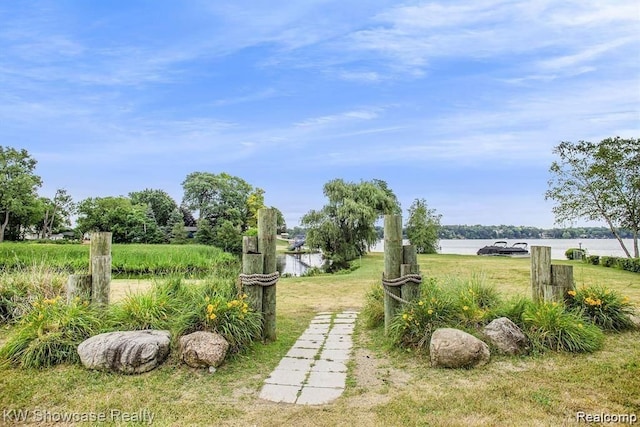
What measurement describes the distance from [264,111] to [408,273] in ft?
24.0

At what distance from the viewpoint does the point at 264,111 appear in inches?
409

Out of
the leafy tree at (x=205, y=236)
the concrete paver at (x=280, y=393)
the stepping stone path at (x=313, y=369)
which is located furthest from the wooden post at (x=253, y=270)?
the leafy tree at (x=205, y=236)

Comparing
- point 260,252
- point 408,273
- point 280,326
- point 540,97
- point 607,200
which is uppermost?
point 540,97

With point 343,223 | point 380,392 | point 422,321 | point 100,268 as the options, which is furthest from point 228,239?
point 380,392

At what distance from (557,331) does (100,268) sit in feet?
17.4

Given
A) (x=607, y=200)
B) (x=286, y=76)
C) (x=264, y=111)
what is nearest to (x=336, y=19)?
(x=286, y=76)

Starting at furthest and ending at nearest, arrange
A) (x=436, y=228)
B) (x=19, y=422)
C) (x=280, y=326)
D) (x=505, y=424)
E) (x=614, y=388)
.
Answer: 1. (x=436, y=228)
2. (x=280, y=326)
3. (x=614, y=388)
4. (x=19, y=422)
5. (x=505, y=424)

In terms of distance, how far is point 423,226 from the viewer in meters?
26.7

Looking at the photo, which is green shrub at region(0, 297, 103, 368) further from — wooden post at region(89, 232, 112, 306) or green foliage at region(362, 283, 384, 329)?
green foliage at region(362, 283, 384, 329)

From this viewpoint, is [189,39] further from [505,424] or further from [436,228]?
[436,228]

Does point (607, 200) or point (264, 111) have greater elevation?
point (264, 111)

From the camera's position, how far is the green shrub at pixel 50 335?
362 cm

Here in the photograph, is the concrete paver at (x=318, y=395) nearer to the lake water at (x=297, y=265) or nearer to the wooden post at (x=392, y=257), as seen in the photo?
the wooden post at (x=392, y=257)

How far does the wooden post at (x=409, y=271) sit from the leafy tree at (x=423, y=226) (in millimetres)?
22281
